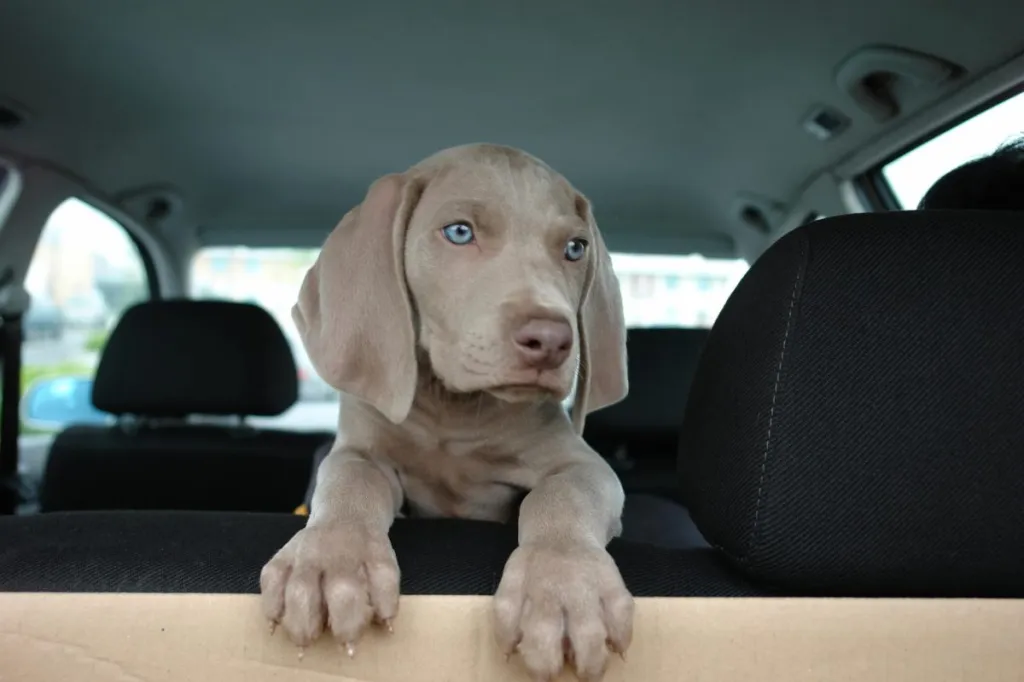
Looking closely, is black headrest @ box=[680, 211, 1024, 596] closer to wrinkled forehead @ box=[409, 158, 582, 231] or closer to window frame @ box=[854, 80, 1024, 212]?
wrinkled forehead @ box=[409, 158, 582, 231]

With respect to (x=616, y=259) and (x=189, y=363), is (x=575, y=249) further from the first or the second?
(x=616, y=259)

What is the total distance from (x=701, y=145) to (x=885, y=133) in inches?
30.1

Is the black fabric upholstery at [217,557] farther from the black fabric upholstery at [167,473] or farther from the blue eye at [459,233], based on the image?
the black fabric upholstery at [167,473]

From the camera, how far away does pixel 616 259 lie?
4.99 m

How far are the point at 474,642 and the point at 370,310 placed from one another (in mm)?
747

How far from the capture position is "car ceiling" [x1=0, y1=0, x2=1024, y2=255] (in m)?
2.80

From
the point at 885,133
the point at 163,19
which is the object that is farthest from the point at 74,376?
the point at 885,133

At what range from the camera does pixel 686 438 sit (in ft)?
5.17

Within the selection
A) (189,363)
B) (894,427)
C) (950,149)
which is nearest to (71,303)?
(189,363)

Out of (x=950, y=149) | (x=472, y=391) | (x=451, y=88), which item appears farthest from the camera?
(x=451, y=88)

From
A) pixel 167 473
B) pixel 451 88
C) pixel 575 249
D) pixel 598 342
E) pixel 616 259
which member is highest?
pixel 451 88

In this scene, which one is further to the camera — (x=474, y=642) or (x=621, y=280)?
(x=621, y=280)

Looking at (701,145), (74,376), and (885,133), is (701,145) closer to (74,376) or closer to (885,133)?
(885,133)

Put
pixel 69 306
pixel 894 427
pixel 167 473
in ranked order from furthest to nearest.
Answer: pixel 69 306 → pixel 167 473 → pixel 894 427
